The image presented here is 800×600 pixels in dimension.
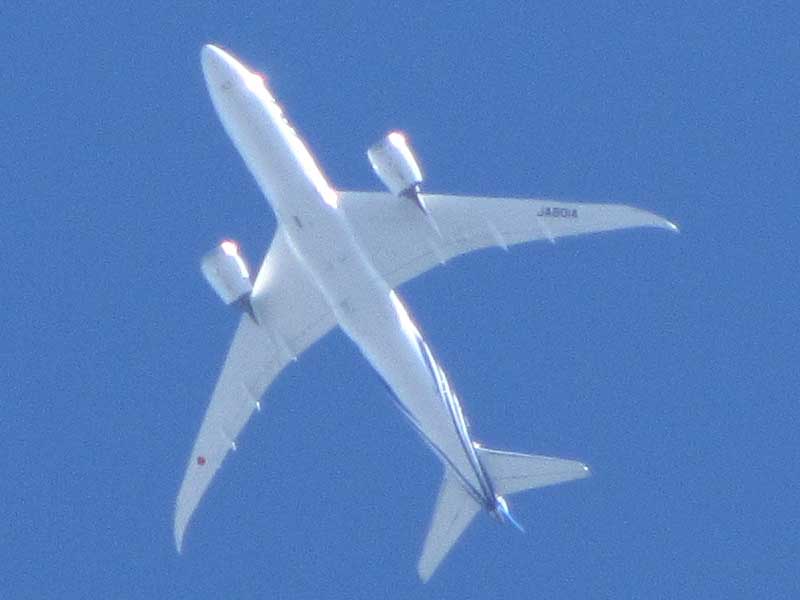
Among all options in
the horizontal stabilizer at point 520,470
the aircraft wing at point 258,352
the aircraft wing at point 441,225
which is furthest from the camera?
the aircraft wing at point 258,352

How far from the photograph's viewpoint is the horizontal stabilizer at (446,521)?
83.3m

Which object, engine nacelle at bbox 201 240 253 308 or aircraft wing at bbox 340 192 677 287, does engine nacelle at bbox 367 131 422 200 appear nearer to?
aircraft wing at bbox 340 192 677 287

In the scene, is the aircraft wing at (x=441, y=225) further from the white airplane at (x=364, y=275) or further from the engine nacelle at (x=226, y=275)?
the engine nacelle at (x=226, y=275)

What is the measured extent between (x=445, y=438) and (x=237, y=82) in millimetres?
13154

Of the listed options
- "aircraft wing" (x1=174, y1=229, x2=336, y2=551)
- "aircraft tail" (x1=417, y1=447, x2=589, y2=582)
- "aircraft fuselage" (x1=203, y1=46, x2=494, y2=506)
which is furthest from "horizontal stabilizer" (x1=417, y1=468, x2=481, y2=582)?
"aircraft wing" (x1=174, y1=229, x2=336, y2=551)

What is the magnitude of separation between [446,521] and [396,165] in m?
11.1

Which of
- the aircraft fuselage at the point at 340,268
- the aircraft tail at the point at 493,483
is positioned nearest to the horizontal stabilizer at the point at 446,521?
the aircraft tail at the point at 493,483

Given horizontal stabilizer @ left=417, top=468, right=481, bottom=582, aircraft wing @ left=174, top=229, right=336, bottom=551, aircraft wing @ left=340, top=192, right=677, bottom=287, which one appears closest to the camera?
horizontal stabilizer @ left=417, top=468, right=481, bottom=582

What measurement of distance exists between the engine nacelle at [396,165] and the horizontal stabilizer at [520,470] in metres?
8.47

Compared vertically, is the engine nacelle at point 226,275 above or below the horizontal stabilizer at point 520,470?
above

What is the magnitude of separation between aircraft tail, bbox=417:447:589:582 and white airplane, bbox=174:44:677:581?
0.10 feet

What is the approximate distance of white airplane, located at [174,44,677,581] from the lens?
82.8 metres

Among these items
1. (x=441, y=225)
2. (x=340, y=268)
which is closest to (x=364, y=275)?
(x=340, y=268)

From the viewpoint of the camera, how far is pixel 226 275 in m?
85.1
